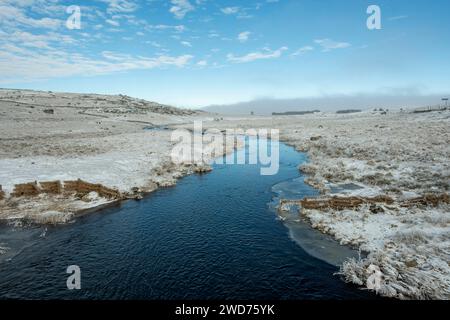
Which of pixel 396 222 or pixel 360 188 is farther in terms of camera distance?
pixel 360 188

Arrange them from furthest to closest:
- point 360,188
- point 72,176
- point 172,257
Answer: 1. point 72,176
2. point 360,188
3. point 172,257

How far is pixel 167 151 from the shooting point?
4831 cm

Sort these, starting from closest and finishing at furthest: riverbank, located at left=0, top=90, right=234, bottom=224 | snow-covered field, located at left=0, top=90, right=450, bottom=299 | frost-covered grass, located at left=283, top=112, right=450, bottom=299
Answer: frost-covered grass, located at left=283, top=112, right=450, bottom=299
snow-covered field, located at left=0, top=90, right=450, bottom=299
riverbank, located at left=0, top=90, right=234, bottom=224

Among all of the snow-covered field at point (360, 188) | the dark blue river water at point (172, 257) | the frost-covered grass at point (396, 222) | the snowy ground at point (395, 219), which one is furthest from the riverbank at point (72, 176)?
the frost-covered grass at point (396, 222)

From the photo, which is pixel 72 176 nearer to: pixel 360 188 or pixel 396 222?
pixel 360 188

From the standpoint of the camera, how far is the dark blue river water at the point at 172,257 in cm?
1330

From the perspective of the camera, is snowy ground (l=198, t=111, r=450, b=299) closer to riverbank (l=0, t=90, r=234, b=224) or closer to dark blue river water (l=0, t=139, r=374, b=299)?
dark blue river water (l=0, t=139, r=374, b=299)

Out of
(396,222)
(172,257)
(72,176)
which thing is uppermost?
(72,176)

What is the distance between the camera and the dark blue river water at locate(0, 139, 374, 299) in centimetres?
1330

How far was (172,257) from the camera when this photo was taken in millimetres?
16375

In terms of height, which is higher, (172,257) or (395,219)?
(395,219)

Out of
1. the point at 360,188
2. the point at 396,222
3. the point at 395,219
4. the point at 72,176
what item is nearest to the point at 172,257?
the point at 396,222

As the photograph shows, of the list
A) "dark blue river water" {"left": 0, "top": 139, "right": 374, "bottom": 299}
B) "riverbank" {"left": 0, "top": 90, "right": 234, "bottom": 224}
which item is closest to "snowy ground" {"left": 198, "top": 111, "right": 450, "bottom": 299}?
"dark blue river water" {"left": 0, "top": 139, "right": 374, "bottom": 299}
